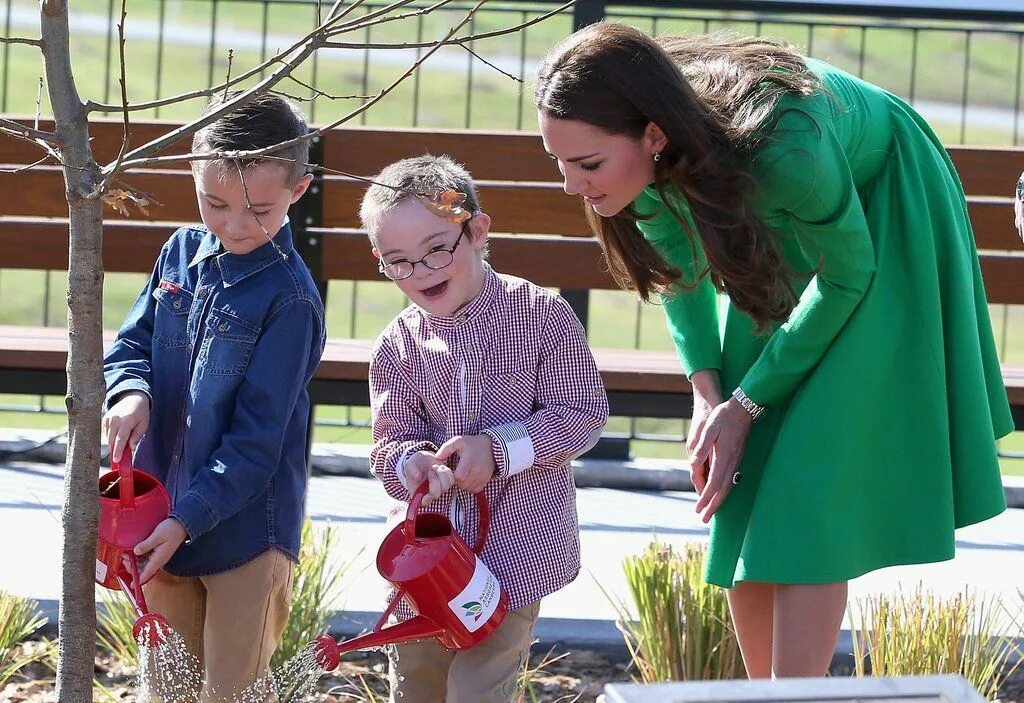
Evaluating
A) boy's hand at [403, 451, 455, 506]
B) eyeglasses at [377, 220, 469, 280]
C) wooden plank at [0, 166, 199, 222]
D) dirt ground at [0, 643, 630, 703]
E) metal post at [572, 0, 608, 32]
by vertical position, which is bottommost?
dirt ground at [0, 643, 630, 703]

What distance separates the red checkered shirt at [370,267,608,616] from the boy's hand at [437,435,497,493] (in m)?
0.07

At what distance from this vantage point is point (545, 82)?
7.27 ft

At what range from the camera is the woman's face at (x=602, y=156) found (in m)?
2.18

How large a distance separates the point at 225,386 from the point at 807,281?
1.03 meters

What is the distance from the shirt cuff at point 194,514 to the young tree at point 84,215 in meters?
0.23

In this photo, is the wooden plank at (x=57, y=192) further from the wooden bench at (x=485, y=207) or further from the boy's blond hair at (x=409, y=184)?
the boy's blond hair at (x=409, y=184)

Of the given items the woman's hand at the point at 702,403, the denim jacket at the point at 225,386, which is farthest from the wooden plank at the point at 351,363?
the woman's hand at the point at 702,403

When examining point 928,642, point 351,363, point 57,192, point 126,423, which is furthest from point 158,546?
point 57,192

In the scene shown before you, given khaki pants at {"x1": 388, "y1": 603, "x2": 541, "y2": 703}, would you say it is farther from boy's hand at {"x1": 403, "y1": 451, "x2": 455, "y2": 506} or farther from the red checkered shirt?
boy's hand at {"x1": 403, "y1": 451, "x2": 455, "y2": 506}

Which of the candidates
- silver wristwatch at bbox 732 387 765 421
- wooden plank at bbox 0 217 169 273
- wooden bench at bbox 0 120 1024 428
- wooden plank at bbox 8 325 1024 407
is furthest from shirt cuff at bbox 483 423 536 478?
wooden plank at bbox 0 217 169 273

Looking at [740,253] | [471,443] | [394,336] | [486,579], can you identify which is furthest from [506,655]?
[740,253]

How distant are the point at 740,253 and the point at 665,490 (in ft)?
10.7

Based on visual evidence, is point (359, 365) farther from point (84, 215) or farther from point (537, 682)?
point (84, 215)

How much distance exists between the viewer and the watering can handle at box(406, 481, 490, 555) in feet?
7.15
